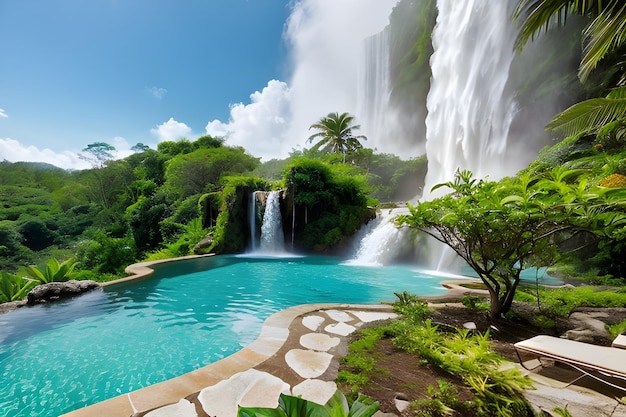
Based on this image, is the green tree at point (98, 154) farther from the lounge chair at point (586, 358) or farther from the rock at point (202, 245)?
the lounge chair at point (586, 358)

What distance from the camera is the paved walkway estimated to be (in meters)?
1.93

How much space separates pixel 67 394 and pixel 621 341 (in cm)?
534

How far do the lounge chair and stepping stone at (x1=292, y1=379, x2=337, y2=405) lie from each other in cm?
168

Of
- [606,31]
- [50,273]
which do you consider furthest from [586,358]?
[50,273]

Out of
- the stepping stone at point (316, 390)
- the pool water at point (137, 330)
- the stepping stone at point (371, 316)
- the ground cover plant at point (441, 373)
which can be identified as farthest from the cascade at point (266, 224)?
the stepping stone at point (316, 390)

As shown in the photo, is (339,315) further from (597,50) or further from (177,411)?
(597,50)

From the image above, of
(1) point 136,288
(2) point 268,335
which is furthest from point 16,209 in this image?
(2) point 268,335

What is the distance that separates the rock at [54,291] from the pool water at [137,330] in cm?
32

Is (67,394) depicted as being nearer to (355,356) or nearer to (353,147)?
(355,356)

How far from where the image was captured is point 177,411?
1.89m

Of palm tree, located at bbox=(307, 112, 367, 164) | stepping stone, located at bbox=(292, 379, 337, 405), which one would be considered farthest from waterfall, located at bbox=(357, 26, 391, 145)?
stepping stone, located at bbox=(292, 379, 337, 405)

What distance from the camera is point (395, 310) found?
4.23 meters

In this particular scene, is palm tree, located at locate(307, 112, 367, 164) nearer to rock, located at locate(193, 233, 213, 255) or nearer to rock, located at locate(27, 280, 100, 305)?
rock, located at locate(193, 233, 213, 255)

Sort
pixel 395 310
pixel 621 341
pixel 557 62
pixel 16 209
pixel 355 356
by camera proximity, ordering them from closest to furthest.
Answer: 1. pixel 621 341
2. pixel 355 356
3. pixel 395 310
4. pixel 557 62
5. pixel 16 209
